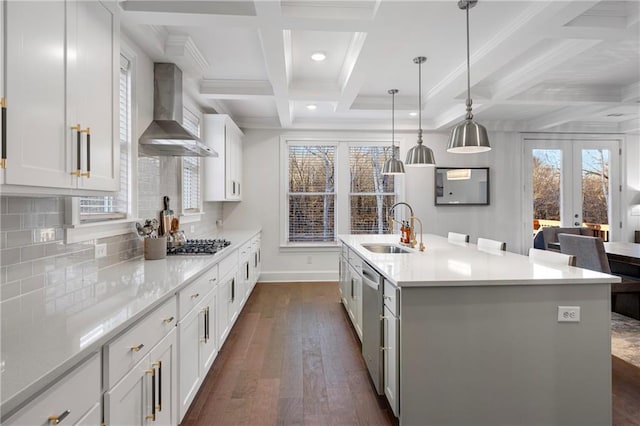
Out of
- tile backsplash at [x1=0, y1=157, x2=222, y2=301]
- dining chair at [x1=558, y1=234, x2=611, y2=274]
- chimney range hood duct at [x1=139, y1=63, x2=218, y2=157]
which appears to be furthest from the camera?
dining chair at [x1=558, y1=234, x2=611, y2=274]

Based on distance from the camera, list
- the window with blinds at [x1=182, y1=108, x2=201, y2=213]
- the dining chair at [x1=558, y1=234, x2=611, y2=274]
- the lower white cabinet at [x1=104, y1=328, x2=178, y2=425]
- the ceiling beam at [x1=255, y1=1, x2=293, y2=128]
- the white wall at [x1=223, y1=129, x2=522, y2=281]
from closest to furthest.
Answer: the lower white cabinet at [x1=104, y1=328, x2=178, y2=425], the ceiling beam at [x1=255, y1=1, x2=293, y2=128], the dining chair at [x1=558, y1=234, x2=611, y2=274], the window with blinds at [x1=182, y1=108, x2=201, y2=213], the white wall at [x1=223, y1=129, x2=522, y2=281]

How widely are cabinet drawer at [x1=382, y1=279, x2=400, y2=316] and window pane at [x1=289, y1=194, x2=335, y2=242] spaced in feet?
12.1

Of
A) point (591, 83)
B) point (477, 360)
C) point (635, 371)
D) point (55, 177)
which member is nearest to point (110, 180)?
point (55, 177)

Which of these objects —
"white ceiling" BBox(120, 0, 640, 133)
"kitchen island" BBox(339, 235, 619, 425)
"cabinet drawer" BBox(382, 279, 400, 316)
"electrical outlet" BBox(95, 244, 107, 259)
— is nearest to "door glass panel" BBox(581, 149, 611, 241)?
"white ceiling" BBox(120, 0, 640, 133)

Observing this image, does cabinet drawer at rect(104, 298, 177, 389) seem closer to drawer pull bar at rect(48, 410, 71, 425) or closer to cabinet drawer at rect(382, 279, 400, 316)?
drawer pull bar at rect(48, 410, 71, 425)

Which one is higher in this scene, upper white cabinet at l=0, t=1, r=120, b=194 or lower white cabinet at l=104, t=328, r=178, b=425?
upper white cabinet at l=0, t=1, r=120, b=194

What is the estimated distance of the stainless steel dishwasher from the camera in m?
2.21

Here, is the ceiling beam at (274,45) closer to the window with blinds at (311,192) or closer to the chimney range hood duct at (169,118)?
the chimney range hood duct at (169,118)

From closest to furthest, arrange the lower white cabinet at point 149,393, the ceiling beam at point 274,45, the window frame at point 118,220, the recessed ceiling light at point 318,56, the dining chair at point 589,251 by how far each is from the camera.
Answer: the lower white cabinet at point 149,393, the window frame at point 118,220, the ceiling beam at point 274,45, the recessed ceiling light at point 318,56, the dining chair at point 589,251

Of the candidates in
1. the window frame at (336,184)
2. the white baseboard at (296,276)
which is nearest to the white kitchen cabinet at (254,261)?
the white baseboard at (296,276)

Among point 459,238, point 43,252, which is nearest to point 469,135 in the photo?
point 459,238

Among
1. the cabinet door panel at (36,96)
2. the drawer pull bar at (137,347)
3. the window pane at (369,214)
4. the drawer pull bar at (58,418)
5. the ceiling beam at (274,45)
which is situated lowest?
the drawer pull bar at (58,418)

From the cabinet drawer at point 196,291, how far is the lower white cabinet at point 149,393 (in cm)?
16

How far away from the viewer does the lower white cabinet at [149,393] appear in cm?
122
